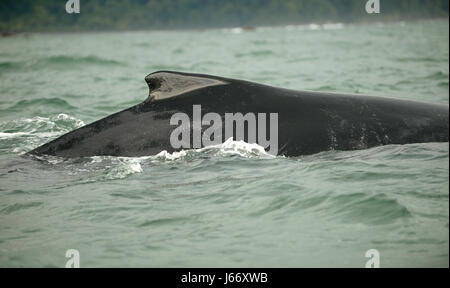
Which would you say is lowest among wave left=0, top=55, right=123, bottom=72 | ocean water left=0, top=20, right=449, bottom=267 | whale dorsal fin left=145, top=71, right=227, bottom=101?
ocean water left=0, top=20, right=449, bottom=267

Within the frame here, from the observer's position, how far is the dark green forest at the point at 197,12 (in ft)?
518

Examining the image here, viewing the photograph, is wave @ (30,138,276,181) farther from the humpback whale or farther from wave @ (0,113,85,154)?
wave @ (0,113,85,154)

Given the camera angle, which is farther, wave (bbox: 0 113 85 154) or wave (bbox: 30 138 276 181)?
wave (bbox: 0 113 85 154)

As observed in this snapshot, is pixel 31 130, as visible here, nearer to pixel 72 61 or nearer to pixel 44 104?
pixel 44 104

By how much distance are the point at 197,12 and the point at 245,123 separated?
18466 centimetres

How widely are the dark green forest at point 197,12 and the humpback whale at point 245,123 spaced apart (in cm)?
14889

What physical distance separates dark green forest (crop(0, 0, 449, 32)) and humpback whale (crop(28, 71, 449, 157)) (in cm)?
14889

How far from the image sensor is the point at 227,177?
7223 mm

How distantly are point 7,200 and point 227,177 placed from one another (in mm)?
2287

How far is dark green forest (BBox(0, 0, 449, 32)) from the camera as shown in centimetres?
15800

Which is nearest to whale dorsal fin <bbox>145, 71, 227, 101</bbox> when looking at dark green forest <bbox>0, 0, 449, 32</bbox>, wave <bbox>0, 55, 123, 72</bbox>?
wave <bbox>0, 55, 123, 72</bbox>

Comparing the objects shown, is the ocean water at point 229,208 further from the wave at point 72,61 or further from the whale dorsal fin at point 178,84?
the wave at point 72,61

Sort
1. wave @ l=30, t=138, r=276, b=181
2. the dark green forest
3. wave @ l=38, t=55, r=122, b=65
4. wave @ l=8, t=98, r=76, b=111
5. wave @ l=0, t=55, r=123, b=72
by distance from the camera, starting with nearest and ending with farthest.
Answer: wave @ l=30, t=138, r=276, b=181, wave @ l=8, t=98, r=76, b=111, wave @ l=0, t=55, r=123, b=72, wave @ l=38, t=55, r=122, b=65, the dark green forest

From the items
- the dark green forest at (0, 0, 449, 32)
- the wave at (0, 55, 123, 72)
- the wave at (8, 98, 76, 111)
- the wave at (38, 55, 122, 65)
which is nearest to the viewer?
the wave at (8, 98, 76, 111)
